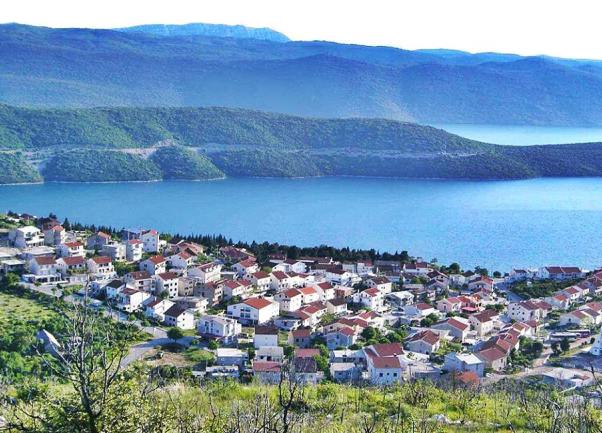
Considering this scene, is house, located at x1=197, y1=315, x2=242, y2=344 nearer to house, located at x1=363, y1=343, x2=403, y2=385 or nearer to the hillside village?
the hillside village

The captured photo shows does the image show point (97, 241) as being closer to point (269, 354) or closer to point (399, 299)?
point (399, 299)

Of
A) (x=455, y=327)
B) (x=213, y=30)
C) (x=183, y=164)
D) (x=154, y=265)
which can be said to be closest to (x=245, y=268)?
(x=154, y=265)

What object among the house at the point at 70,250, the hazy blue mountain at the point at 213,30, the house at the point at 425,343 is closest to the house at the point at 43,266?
the house at the point at 70,250

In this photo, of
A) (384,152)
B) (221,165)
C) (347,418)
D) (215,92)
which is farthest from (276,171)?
(215,92)

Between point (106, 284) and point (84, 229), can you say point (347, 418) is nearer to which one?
point (106, 284)

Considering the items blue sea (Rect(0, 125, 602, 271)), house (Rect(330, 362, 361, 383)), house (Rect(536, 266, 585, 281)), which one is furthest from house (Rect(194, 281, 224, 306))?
blue sea (Rect(0, 125, 602, 271))
